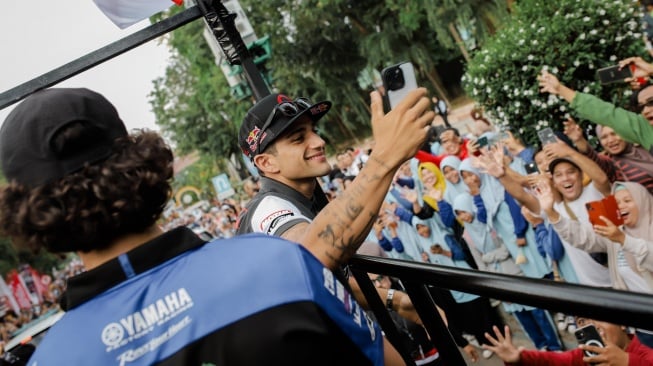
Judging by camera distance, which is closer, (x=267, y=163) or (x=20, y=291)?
(x=267, y=163)

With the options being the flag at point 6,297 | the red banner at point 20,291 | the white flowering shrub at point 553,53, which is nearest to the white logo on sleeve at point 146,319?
the white flowering shrub at point 553,53

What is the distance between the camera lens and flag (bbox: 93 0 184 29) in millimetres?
3027

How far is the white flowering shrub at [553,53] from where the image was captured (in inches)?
218

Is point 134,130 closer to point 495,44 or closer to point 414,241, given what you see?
point 414,241

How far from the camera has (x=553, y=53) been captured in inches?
227

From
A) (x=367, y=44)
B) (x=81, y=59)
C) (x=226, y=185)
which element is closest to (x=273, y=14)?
(x=367, y=44)

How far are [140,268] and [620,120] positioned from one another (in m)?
3.80

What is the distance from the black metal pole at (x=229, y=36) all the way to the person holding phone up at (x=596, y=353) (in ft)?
7.00

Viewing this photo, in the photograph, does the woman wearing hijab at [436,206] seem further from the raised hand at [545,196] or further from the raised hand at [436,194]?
the raised hand at [545,196]

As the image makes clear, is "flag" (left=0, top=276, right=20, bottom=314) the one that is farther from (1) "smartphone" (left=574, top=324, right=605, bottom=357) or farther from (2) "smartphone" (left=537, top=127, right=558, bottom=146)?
(1) "smartphone" (left=574, top=324, right=605, bottom=357)

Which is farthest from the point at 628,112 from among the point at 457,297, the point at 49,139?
the point at 49,139

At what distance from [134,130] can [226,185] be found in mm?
22080

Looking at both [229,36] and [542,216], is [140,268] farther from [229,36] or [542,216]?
[542,216]

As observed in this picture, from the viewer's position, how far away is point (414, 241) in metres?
5.36
